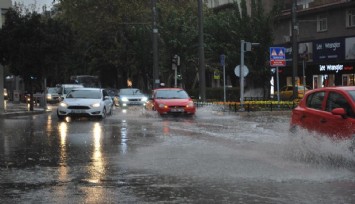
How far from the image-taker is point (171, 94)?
27.9 m

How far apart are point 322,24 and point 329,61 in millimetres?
3858

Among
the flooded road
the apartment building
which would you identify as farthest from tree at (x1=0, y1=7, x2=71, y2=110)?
the flooded road

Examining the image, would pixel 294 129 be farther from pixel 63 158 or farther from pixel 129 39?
pixel 129 39

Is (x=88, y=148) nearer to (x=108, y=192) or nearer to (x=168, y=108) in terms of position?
(x=108, y=192)

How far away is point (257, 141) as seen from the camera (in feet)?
50.4

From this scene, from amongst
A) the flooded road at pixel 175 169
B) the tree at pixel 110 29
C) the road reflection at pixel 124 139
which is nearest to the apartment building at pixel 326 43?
the tree at pixel 110 29

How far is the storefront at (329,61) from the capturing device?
41.4 m

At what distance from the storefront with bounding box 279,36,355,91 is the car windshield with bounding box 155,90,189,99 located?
14.5 metres

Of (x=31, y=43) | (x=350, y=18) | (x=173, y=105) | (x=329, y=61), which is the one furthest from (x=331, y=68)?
(x=31, y=43)

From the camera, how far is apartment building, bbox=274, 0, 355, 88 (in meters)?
41.8

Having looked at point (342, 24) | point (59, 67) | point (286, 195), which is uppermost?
point (342, 24)

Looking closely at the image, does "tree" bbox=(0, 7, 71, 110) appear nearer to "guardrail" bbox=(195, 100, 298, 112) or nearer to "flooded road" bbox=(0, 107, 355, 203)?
"guardrail" bbox=(195, 100, 298, 112)

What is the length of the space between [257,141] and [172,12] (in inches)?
1317

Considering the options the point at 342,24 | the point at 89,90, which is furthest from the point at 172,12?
the point at 89,90
